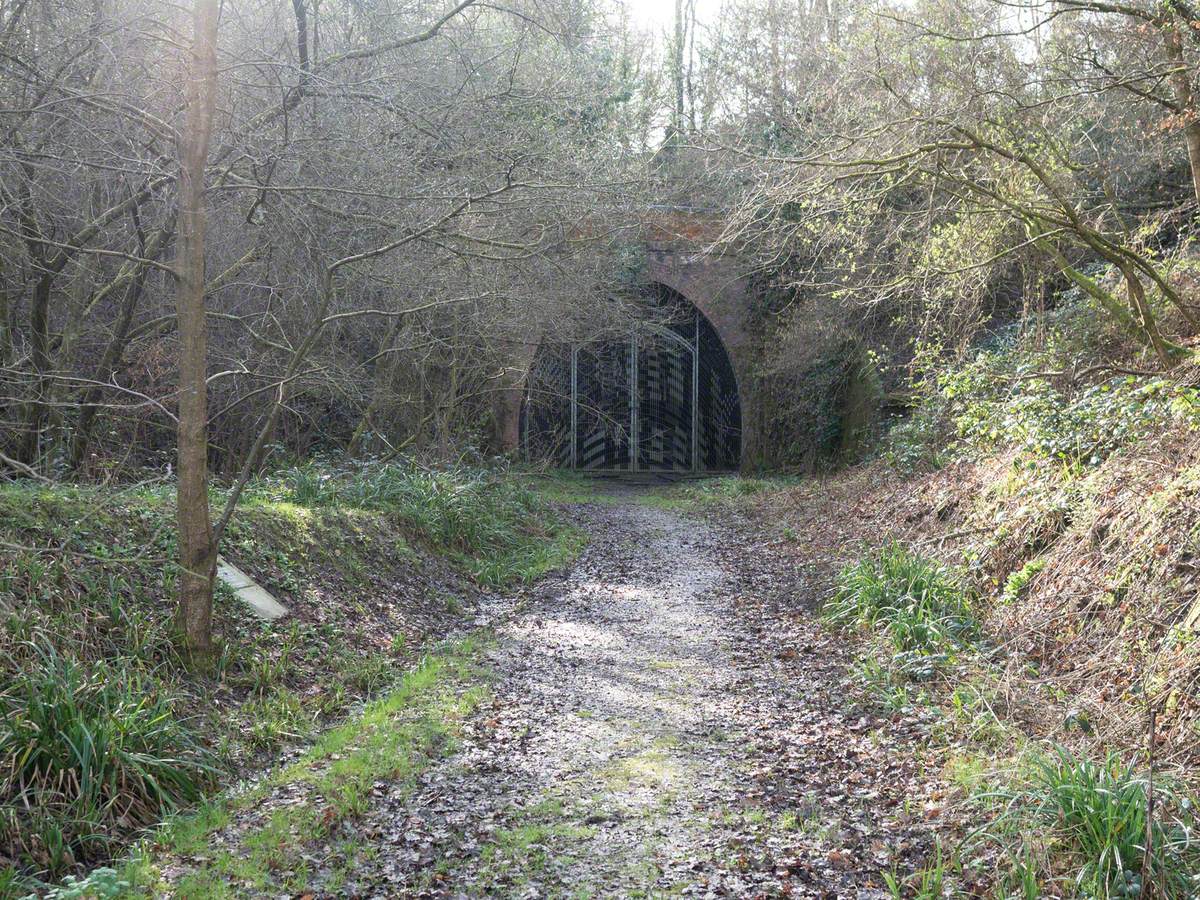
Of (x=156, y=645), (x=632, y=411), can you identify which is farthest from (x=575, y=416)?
(x=156, y=645)

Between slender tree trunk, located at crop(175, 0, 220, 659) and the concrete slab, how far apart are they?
31.1 inches

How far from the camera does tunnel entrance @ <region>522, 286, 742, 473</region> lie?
2159 centimetres

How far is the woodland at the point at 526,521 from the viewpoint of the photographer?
4.05m

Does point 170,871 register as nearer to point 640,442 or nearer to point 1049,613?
point 1049,613

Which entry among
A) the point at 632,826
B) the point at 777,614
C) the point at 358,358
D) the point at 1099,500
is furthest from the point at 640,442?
the point at 632,826

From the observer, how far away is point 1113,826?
346 centimetres

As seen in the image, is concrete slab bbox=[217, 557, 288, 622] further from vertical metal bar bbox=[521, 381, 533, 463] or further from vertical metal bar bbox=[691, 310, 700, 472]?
vertical metal bar bbox=[691, 310, 700, 472]

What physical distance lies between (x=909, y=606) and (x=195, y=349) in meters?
5.03

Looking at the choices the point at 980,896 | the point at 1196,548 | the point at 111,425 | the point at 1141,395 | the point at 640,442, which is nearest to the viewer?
the point at 980,896

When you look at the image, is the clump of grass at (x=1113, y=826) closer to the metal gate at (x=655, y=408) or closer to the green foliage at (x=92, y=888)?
the green foliage at (x=92, y=888)

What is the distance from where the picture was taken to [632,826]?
4.24 meters

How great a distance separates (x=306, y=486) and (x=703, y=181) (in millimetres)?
10766

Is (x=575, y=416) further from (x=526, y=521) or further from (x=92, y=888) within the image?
(x=92, y=888)

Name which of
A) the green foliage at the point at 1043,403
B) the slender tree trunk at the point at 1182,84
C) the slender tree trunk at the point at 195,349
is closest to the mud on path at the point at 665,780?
the slender tree trunk at the point at 195,349
